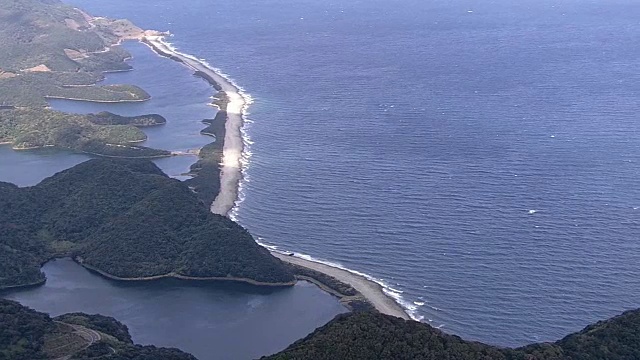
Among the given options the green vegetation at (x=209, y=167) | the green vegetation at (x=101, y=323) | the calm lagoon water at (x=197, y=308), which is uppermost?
the green vegetation at (x=209, y=167)

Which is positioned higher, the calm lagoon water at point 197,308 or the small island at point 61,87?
the small island at point 61,87

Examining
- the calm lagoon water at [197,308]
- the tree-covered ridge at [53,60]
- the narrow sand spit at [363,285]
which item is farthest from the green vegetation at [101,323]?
the tree-covered ridge at [53,60]

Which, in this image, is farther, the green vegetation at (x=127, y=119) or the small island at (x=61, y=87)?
the green vegetation at (x=127, y=119)

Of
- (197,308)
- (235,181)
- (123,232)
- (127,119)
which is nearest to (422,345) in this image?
(197,308)

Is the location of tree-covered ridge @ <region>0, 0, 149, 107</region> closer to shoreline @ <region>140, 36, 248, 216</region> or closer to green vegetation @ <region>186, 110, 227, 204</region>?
shoreline @ <region>140, 36, 248, 216</region>

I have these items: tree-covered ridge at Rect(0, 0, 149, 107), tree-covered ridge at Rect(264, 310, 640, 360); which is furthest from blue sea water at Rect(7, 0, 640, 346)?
tree-covered ridge at Rect(0, 0, 149, 107)

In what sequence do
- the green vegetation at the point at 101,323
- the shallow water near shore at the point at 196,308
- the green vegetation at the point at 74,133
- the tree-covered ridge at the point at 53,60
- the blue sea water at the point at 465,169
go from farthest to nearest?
the tree-covered ridge at the point at 53,60
the green vegetation at the point at 74,133
the blue sea water at the point at 465,169
the shallow water near shore at the point at 196,308
the green vegetation at the point at 101,323

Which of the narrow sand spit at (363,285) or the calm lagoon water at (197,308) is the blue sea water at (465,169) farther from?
the calm lagoon water at (197,308)
